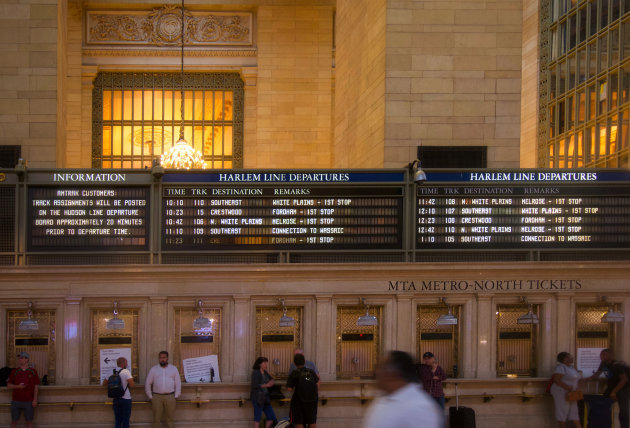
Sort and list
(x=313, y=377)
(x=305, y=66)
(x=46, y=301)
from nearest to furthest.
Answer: (x=313, y=377) < (x=46, y=301) < (x=305, y=66)

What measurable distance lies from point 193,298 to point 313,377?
95.5 inches

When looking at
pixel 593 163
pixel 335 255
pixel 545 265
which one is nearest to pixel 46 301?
pixel 335 255

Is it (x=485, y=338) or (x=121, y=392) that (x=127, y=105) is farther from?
(x=485, y=338)

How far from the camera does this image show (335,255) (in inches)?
479

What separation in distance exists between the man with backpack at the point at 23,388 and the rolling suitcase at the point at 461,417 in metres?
6.44

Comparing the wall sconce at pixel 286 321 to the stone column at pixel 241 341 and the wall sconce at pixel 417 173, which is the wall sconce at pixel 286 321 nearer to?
the stone column at pixel 241 341

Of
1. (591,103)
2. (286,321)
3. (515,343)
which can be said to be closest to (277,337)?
(286,321)

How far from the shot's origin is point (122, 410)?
36.9 ft

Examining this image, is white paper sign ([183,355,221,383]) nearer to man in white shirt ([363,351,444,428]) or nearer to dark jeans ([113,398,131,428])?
dark jeans ([113,398,131,428])

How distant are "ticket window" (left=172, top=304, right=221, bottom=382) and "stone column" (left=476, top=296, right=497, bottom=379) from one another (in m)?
4.26

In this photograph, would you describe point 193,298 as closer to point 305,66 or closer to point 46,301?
point 46,301

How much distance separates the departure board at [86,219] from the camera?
11.9 m

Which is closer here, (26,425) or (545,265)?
(26,425)

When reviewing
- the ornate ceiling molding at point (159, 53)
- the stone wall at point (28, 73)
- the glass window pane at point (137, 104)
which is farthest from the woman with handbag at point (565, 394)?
the glass window pane at point (137, 104)
